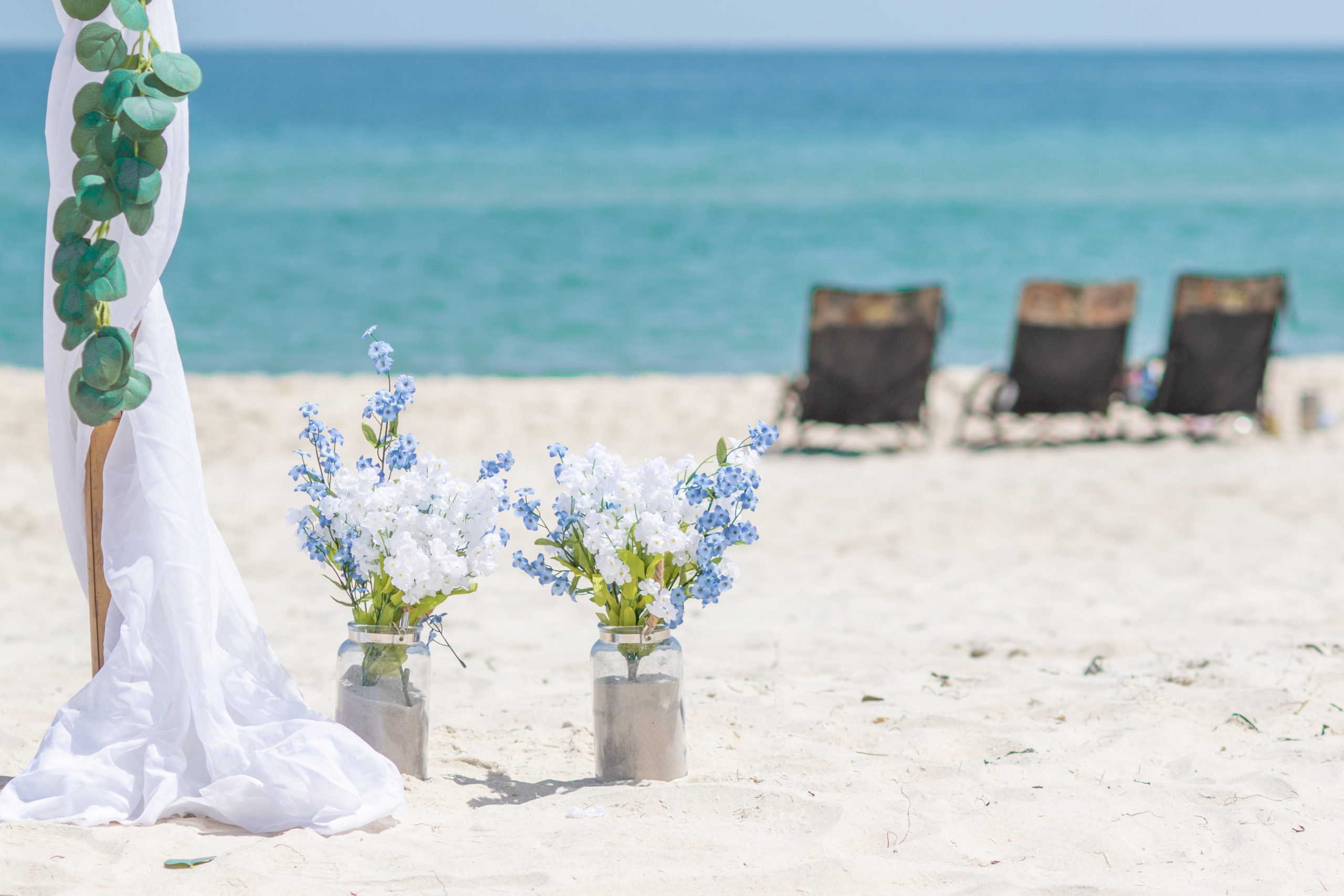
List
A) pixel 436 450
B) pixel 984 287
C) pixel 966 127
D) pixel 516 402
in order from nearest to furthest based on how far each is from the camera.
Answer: pixel 436 450 → pixel 516 402 → pixel 984 287 → pixel 966 127

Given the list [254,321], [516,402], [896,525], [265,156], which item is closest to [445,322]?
[254,321]

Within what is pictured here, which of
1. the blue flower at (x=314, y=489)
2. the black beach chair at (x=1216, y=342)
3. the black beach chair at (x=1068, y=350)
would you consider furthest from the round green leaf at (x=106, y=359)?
the black beach chair at (x=1216, y=342)

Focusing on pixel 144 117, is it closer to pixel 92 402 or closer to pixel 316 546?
pixel 92 402

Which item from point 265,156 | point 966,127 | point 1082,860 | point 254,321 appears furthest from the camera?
point 966,127

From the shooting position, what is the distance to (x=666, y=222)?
21.9 meters

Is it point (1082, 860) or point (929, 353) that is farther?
point (929, 353)

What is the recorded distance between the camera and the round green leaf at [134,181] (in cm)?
248

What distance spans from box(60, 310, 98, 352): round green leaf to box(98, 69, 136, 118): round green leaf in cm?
39

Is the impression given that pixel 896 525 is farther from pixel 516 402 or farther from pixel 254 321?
pixel 254 321

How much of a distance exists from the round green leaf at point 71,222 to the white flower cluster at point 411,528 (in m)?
0.69

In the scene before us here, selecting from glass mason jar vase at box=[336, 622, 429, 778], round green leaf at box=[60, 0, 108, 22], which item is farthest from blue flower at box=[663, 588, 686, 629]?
round green leaf at box=[60, 0, 108, 22]

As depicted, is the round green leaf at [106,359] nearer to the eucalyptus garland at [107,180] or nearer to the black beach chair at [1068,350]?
the eucalyptus garland at [107,180]

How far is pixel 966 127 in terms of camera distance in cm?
4538

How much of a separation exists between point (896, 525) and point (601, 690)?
3443 millimetres
